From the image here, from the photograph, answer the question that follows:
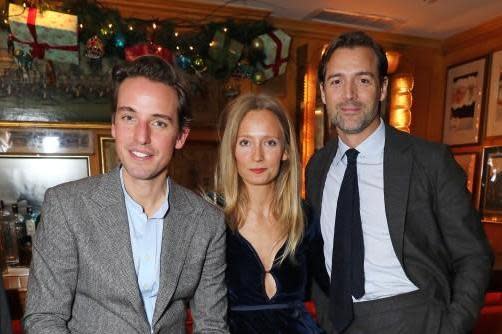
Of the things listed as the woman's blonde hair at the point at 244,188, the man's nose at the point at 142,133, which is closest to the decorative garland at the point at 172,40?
the woman's blonde hair at the point at 244,188

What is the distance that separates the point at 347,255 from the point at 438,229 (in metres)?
0.44

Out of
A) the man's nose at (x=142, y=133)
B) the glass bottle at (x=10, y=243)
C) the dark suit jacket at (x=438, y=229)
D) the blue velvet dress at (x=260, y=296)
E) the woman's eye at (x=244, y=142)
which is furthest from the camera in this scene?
the glass bottle at (x=10, y=243)

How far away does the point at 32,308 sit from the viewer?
1255mm

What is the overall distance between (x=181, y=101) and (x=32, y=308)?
0.94 m

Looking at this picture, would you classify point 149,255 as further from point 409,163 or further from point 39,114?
point 39,114

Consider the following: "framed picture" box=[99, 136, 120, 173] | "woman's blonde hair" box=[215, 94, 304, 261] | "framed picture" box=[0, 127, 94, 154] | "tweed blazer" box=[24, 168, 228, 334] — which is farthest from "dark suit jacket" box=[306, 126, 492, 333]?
"framed picture" box=[0, 127, 94, 154]

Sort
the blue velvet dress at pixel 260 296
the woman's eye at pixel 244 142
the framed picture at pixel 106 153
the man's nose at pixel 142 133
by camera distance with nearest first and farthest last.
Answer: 1. the man's nose at pixel 142 133
2. the blue velvet dress at pixel 260 296
3. the woman's eye at pixel 244 142
4. the framed picture at pixel 106 153

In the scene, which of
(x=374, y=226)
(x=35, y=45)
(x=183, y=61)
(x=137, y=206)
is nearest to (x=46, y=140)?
(x=35, y=45)

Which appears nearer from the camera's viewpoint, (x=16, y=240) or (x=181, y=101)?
(x=181, y=101)

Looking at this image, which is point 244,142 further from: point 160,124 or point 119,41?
point 119,41

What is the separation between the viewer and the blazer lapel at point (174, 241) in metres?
1.40

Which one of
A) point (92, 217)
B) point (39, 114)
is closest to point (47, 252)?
point (92, 217)

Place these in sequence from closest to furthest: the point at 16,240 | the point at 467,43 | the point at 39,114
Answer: the point at 16,240, the point at 39,114, the point at 467,43

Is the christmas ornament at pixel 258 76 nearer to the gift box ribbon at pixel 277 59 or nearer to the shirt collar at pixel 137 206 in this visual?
the gift box ribbon at pixel 277 59
